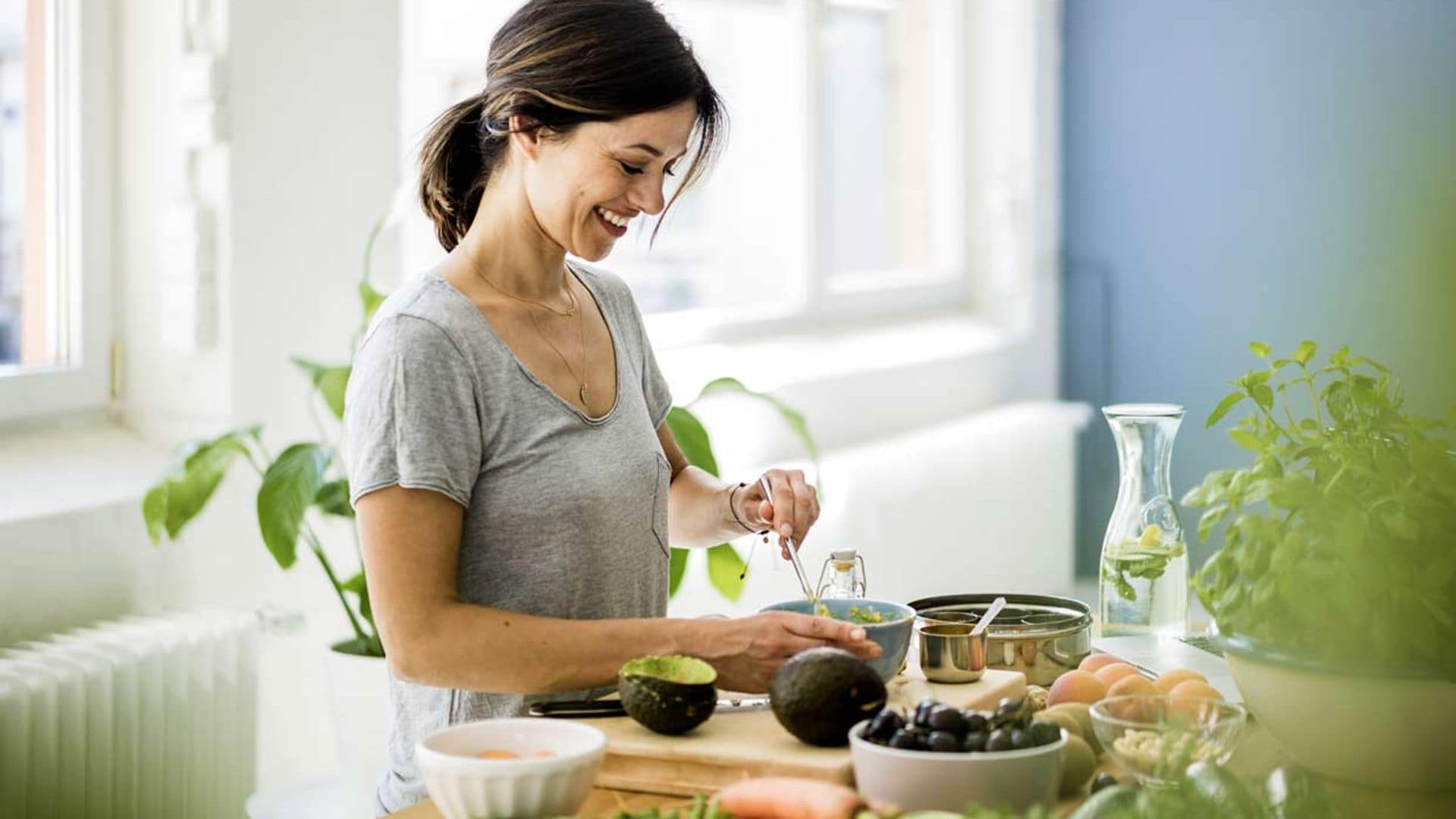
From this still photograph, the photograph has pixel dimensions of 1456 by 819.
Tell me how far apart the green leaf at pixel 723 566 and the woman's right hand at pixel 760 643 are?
43.3 inches

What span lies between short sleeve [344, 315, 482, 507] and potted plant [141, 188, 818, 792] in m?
0.82

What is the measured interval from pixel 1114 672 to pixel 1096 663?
0.14 ft

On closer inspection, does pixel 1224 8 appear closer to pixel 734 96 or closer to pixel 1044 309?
pixel 1044 309

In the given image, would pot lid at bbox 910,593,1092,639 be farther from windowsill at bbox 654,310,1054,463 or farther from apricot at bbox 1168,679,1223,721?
windowsill at bbox 654,310,1054,463

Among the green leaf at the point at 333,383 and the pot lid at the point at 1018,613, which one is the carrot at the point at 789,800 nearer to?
the pot lid at the point at 1018,613

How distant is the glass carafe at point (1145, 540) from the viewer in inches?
64.5

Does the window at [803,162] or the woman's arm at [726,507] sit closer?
the woman's arm at [726,507]

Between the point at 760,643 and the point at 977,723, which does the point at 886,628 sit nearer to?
the point at 760,643

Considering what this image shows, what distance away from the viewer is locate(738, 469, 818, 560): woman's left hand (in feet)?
5.28

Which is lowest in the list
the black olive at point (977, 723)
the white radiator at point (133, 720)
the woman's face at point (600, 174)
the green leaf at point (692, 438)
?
the white radiator at point (133, 720)

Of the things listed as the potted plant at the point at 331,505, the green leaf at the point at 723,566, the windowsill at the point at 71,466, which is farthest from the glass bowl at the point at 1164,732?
the windowsill at the point at 71,466

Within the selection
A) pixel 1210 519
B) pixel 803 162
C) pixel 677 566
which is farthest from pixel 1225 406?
pixel 803 162

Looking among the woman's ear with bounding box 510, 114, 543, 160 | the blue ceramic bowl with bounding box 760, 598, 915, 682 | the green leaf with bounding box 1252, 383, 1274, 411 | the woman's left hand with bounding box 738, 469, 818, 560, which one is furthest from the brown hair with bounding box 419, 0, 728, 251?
the green leaf with bounding box 1252, 383, 1274, 411

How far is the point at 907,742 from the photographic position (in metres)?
1.07
